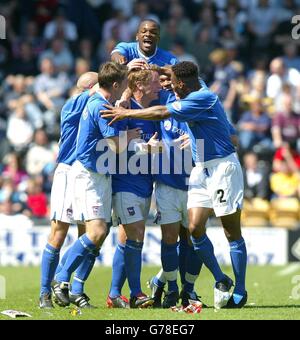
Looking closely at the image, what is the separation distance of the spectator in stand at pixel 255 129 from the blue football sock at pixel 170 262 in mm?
8394

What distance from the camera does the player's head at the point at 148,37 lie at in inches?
449

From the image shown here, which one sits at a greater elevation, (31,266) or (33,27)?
(33,27)

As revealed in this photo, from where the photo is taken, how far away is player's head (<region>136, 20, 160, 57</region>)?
37.4 ft

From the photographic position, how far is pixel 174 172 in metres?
10.8

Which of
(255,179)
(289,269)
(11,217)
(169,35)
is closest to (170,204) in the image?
(289,269)

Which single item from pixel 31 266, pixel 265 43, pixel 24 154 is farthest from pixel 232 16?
pixel 31 266

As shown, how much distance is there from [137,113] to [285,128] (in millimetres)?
9197

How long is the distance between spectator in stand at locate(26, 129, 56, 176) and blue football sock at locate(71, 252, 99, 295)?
329 inches

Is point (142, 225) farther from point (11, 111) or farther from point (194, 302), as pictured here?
point (11, 111)

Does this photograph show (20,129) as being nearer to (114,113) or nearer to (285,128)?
(285,128)

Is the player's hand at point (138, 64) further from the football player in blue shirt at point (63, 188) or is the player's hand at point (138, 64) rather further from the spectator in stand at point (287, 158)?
the spectator in stand at point (287, 158)

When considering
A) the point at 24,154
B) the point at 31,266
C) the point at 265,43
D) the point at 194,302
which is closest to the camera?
the point at 194,302

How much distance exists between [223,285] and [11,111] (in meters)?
10.5

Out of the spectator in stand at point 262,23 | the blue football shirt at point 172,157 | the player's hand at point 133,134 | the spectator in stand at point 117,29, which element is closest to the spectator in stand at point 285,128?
the spectator in stand at point 262,23
